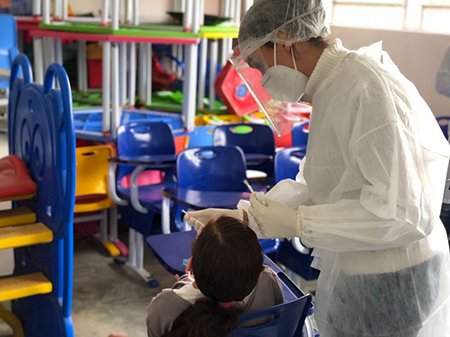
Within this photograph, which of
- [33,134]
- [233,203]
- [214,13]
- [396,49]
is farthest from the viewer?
[214,13]

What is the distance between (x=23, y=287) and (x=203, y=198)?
0.89 m

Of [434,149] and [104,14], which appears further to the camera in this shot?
[104,14]

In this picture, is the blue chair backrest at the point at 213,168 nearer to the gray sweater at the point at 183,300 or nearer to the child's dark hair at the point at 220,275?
the gray sweater at the point at 183,300

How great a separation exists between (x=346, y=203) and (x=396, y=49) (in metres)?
3.48

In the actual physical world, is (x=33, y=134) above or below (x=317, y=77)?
below

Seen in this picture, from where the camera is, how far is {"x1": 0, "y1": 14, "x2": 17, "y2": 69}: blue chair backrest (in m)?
4.41

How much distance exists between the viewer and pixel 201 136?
4375mm

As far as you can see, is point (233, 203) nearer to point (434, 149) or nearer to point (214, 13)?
point (434, 149)

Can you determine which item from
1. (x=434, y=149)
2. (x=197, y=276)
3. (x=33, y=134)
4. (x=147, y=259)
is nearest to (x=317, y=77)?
(x=434, y=149)

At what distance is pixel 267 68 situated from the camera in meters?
1.74

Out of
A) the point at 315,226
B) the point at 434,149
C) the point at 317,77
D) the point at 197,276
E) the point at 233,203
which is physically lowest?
the point at 233,203

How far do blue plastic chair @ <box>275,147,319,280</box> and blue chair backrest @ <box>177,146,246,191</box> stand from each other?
22cm

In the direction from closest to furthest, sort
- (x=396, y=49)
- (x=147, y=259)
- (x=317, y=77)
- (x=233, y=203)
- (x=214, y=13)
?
(x=317, y=77) → (x=233, y=203) → (x=147, y=259) → (x=396, y=49) → (x=214, y=13)

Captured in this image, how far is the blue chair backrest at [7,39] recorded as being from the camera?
4406 mm
